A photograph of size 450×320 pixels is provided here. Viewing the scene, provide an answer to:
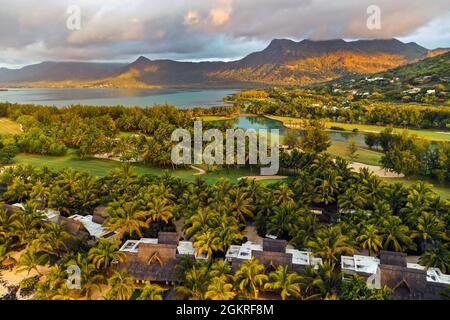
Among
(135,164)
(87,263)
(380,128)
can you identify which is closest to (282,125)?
(380,128)

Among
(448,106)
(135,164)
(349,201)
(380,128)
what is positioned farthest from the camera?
(448,106)

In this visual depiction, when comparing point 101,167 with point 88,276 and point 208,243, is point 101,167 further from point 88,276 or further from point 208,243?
point 208,243

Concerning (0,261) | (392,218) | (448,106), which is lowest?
(0,261)

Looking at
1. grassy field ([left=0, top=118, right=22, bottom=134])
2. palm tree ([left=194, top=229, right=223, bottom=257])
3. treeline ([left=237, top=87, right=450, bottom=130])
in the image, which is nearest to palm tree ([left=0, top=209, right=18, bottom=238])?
palm tree ([left=194, top=229, right=223, bottom=257])

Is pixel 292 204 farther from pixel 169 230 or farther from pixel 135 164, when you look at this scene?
pixel 135 164

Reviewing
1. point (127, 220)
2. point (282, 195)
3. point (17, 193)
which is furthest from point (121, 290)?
point (17, 193)
